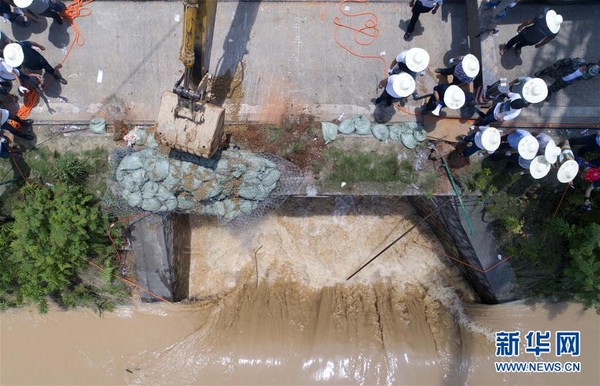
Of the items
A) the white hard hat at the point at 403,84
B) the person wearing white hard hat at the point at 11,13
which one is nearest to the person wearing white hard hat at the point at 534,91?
the white hard hat at the point at 403,84

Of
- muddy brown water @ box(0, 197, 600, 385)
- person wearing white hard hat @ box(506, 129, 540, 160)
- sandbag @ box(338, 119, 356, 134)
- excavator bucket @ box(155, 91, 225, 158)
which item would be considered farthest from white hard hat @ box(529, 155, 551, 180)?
excavator bucket @ box(155, 91, 225, 158)

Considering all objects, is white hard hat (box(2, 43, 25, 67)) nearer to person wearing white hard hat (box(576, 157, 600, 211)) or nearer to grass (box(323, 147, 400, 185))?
grass (box(323, 147, 400, 185))

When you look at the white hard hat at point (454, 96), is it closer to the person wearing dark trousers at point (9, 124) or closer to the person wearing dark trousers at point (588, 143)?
the person wearing dark trousers at point (588, 143)

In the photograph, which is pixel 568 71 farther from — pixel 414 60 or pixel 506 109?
pixel 414 60

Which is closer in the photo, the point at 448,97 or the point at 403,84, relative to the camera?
the point at 403,84

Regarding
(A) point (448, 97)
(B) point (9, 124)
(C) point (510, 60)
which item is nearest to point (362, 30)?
(A) point (448, 97)

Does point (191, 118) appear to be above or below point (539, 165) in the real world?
above

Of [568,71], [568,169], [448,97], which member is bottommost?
[568,169]
